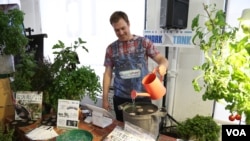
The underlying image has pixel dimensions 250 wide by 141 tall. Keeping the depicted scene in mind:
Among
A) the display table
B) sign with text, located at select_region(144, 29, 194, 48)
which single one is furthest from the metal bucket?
sign with text, located at select_region(144, 29, 194, 48)

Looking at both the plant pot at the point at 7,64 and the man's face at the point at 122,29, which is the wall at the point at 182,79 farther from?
the plant pot at the point at 7,64

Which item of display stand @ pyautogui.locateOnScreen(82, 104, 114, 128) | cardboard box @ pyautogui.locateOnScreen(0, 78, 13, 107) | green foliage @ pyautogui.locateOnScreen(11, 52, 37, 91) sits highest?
green foliage @ pyautogui.locateOnScreen(11, 52, 37, 91)

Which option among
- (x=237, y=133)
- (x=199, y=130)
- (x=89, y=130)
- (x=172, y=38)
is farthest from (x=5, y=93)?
(x=172, y=38)

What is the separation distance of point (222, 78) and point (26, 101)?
3.75 feet

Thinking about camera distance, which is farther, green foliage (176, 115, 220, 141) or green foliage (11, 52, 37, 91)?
green foliage (11, 52, 37, 91)

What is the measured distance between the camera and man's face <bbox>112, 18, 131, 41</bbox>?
1521 mm

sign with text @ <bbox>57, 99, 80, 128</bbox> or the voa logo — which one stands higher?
the voa logo

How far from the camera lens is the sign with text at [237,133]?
646mm

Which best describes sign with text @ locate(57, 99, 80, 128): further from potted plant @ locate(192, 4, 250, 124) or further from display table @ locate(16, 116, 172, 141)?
potted plant @ locate(192, 4, 250, 124)

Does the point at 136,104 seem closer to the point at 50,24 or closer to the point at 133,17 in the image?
the point at 133,17

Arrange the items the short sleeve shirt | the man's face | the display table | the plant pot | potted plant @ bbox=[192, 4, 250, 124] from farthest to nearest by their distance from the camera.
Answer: the short sleeve shirt < the man's face < the plant pot < the display table < potted plant @ bbox=[192, 4, 250, 124]

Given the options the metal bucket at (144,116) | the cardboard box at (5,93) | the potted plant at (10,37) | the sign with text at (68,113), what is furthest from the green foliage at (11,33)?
the metal bucket at (144,116)

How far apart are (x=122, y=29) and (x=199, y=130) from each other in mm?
901

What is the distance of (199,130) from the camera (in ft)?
3.78
